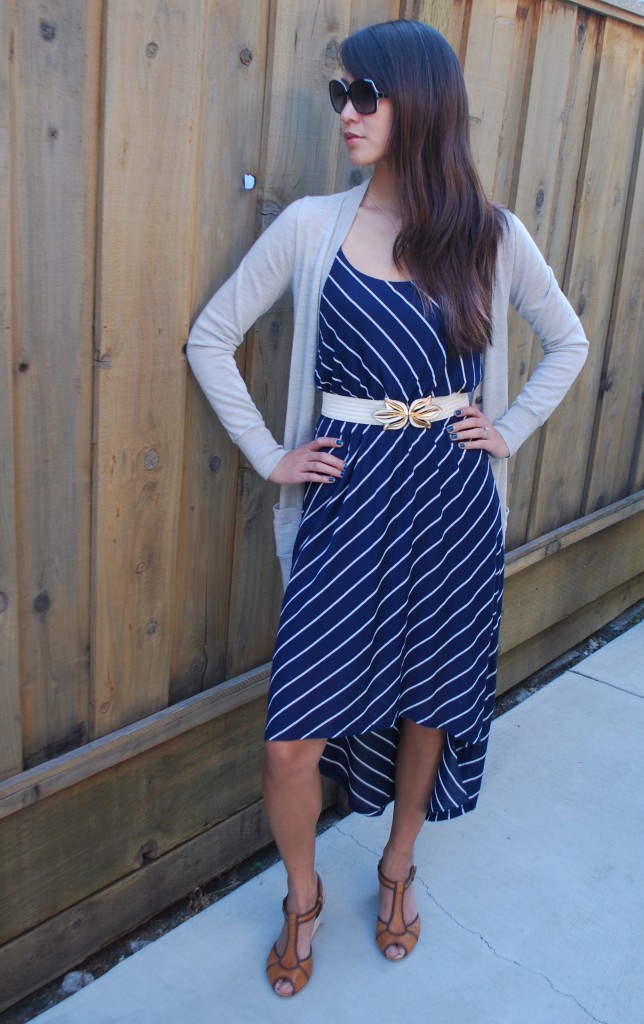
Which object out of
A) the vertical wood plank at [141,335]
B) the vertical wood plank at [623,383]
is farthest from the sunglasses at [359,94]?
the vertical wood plank at [623,383]

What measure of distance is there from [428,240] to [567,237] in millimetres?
1504

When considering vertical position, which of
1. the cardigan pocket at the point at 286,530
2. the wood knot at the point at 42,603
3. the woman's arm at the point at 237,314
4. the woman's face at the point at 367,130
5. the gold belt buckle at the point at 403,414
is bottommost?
the wood knot at the point at 42,603

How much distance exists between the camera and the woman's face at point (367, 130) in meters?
1.92

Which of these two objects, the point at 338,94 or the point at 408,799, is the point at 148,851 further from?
the point at 338,94

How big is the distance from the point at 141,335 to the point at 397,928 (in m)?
1.43

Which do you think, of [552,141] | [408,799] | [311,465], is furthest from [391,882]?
[552,141]

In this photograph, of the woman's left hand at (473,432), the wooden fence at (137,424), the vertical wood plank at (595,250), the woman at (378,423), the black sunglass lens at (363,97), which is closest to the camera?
the wooden fence at (137,424)

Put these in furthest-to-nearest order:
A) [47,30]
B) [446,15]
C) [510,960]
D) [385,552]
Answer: [446,15], [510,960], [385,552], [47,30]

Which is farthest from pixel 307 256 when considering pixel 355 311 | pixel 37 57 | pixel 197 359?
pixel 37 57

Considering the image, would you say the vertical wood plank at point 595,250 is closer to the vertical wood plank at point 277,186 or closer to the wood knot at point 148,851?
the vertical wood plank at point 277,186

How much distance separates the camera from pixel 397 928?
2.31 metres

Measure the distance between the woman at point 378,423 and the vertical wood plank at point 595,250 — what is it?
4.43ft

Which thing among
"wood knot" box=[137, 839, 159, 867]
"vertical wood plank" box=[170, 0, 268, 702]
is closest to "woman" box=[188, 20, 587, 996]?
"vertical wood plank" box=[170, 0, 268, 702]

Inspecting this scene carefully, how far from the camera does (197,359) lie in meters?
2.05
